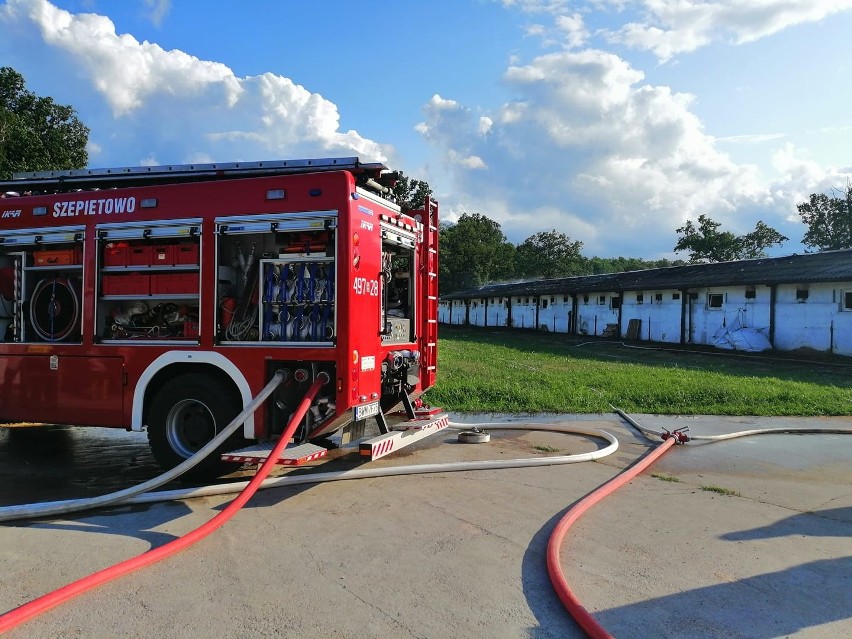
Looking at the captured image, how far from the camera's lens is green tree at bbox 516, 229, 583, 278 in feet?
259

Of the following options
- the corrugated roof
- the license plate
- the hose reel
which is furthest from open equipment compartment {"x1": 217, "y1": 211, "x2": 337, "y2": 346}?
the corrugated roof

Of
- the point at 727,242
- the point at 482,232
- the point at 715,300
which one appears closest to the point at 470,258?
the point at 482,232

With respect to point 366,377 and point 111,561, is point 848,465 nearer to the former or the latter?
point 366,377

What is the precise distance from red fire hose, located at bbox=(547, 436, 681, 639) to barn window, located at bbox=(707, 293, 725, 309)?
72.8 ft

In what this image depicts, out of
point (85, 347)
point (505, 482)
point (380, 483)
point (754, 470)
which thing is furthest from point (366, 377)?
point (754, 470)

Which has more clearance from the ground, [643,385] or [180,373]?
[180,373]

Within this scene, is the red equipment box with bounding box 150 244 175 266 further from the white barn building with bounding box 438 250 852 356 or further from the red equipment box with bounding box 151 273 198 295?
the white barn building with bounding box 438 250 852 356

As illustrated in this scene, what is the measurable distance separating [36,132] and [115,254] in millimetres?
26615

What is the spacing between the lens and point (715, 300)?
2731 cm

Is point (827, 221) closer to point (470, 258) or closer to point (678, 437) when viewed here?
point (470, 258)

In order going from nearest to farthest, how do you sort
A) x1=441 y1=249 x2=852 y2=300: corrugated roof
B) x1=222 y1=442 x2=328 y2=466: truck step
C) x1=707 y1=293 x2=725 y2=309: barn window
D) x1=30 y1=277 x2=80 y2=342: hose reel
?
x1=222 y1=442 x2=328 y2=466: truck step
x1=30 y1=277 x2=80 y2=342: hose reel
x1=441 y1=249 x2=852 y2=300: corrugated roof
x1=707 y1=293 x2=725 y2=309: barn window

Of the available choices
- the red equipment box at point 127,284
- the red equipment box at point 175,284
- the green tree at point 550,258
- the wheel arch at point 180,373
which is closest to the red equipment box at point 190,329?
the wheel arch at point 180,373

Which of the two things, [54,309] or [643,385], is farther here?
[643,385]

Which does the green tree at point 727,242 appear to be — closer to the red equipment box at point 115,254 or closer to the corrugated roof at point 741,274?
the corrugated roof at point 741,274
